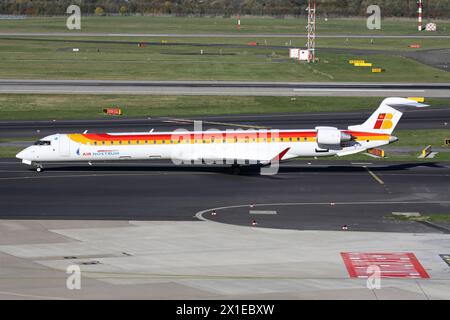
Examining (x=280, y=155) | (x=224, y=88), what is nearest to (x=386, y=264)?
(x=280, y=155)

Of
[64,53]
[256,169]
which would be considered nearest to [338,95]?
[256,169]

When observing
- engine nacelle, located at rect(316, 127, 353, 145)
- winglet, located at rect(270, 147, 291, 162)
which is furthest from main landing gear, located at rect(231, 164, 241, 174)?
engine nacelle, located at rect(316, 127, 353, 145)

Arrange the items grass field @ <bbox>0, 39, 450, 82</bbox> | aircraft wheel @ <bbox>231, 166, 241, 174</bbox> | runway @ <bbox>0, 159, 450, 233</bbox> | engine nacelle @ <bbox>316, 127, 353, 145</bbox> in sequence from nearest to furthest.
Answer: runway @ <bbox>0, 159, 450, 233</bbox>, engine nacelle @ <bbox>316, 127, 353, 145</bbox>, aircraft wheel @ <bbox>231, 166, 241, 174</bbox>, grass field @ <bbox>0, 39, 450, 82</bbox>

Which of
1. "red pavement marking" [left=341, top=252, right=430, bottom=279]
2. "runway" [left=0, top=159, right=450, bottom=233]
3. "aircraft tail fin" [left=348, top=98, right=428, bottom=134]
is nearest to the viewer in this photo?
"red pavement marking" [left=341, top=252, right=430, bottom=279]

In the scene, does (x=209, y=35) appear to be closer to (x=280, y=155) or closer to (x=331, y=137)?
(x=280, y=155)

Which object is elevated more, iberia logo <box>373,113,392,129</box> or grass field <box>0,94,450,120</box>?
iberia logo <box>373,113,392,129</box>

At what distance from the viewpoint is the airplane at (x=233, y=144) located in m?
64.8

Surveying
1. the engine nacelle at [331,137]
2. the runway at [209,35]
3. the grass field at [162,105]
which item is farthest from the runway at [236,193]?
the runway at [209,35]

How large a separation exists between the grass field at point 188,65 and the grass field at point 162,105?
60.0 ft

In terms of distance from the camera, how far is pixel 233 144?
212 feet

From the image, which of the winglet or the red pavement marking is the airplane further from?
the red pavement marking

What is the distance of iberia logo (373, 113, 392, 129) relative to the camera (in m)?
65.6

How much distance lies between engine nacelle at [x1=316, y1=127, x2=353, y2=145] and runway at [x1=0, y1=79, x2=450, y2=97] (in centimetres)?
4247
